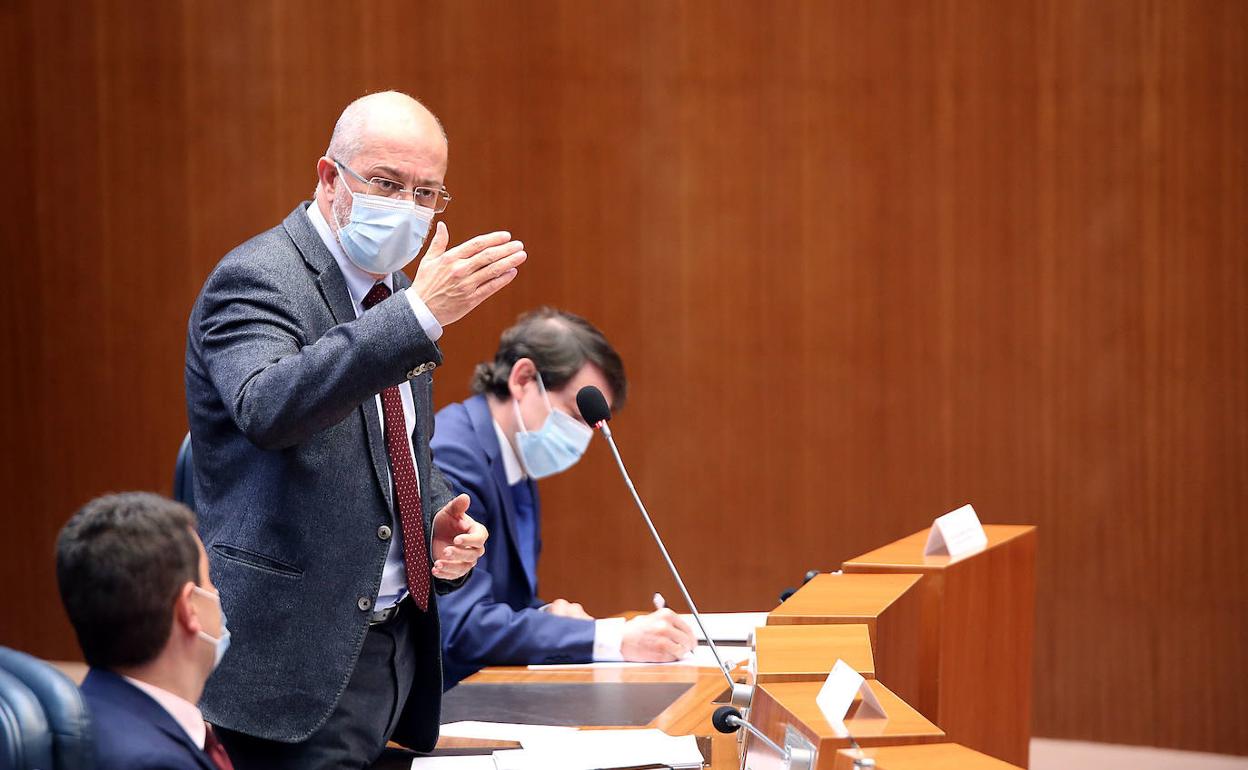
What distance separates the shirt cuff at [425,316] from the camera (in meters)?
1.76

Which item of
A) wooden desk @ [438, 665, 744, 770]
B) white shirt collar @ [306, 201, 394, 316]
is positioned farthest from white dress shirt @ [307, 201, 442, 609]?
wooden desk @ [438, 665, 744, 770]

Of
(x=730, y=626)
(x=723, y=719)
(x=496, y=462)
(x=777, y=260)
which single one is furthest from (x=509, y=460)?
(x=777, y=260)

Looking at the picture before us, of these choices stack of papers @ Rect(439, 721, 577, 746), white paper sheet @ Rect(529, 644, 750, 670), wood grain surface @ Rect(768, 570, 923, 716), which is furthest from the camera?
white paper sheet @ Rect(529, 644, 750, 670)

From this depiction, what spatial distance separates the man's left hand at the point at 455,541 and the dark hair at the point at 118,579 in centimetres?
62

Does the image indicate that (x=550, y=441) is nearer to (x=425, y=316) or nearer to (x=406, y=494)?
(x=406, y=494)

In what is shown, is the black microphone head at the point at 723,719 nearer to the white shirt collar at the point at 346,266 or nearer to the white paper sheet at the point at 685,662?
the white shirt collar at the point at 346,266

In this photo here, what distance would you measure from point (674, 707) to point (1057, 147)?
2853 millimetres

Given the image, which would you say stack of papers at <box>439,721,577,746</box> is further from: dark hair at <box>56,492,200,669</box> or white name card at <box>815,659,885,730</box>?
dark hair at <box>56,492,200,669</box>

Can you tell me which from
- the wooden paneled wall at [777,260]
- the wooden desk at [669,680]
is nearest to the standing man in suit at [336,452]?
the wooden desk at [669,680]

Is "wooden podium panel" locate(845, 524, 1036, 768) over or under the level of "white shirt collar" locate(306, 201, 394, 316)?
under

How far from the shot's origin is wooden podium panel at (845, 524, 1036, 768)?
2393 millimetres

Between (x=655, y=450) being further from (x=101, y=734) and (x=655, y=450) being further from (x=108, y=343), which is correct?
(x=101, y=734)

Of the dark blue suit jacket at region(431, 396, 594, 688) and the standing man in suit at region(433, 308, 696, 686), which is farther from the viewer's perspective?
the standing man in suit at region(433, 308, 696, 686)

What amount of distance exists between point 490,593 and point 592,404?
833 mm
